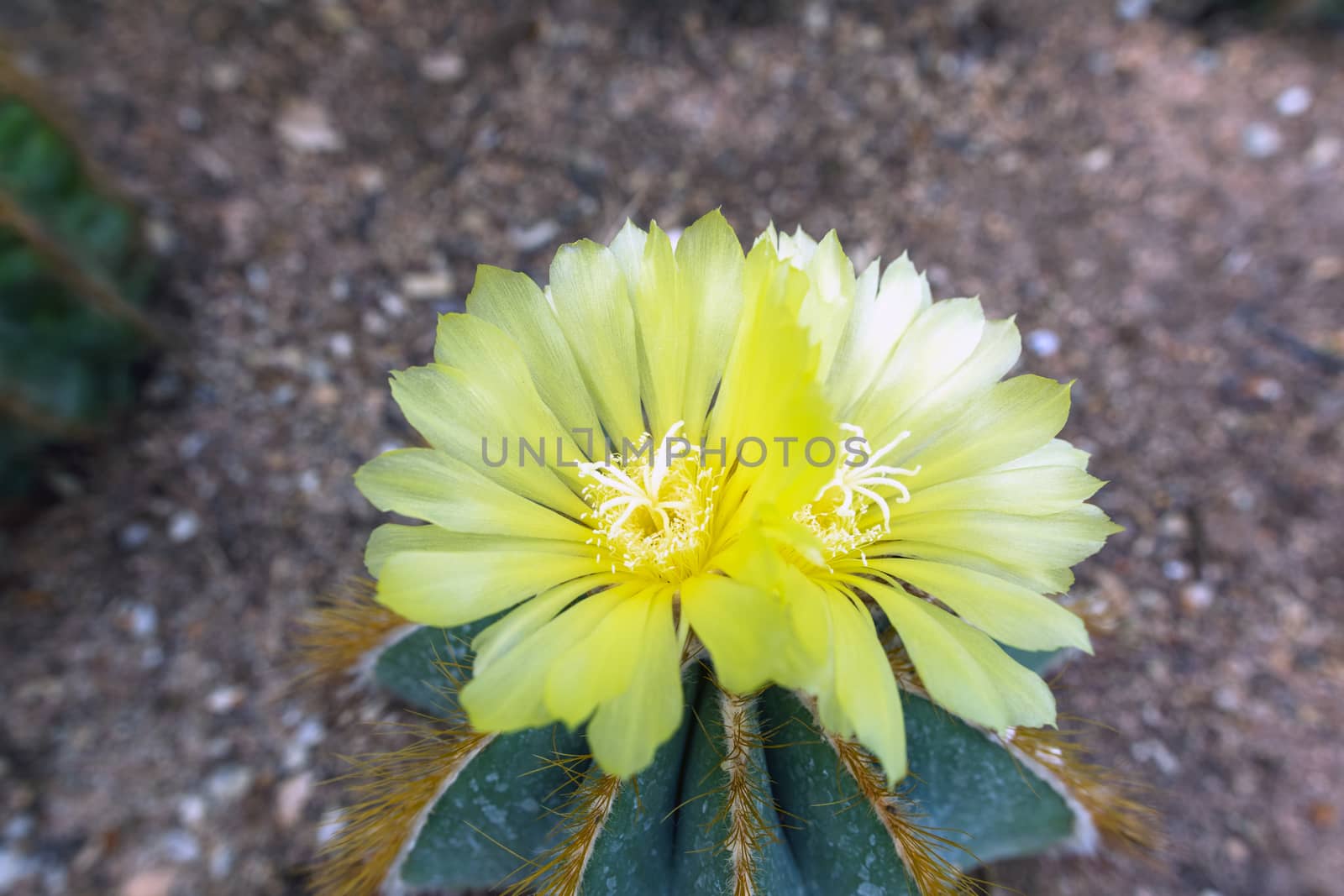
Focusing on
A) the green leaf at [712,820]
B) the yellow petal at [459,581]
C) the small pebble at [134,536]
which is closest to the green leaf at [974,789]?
the green leaf at [712,820]

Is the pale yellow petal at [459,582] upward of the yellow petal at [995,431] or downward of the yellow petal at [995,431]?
downward

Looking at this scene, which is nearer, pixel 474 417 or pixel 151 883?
pixel 474 417

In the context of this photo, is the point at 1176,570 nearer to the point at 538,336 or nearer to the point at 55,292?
the point at 538,336

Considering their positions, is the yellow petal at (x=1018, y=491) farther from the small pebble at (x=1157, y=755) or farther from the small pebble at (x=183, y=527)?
the small pebble at (x=183, y=527)

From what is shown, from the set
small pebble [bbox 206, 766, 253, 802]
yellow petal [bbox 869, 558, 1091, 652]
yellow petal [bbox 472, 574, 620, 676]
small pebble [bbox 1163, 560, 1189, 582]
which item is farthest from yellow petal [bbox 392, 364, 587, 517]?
small pebble [bbox 1163, 560, 1189, 582]

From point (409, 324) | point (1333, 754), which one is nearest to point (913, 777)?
point (1333, 754)

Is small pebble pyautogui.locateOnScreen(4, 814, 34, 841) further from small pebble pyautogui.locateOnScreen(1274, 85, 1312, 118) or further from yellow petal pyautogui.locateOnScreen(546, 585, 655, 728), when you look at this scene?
small pebble pyautogui.locateOnScreen(1274, 85, 1312, 118)

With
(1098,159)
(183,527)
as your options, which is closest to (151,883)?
(183,527)

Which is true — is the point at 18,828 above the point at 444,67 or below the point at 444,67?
below
